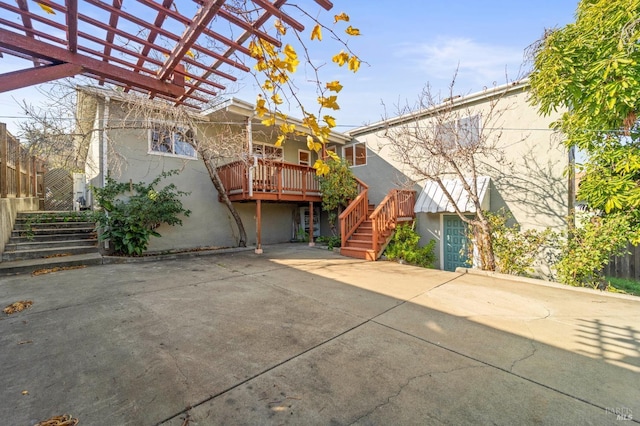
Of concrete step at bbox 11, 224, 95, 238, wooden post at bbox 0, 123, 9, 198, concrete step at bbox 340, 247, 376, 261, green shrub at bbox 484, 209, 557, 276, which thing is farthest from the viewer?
concrete step at bbox 340, 247, 376, 261

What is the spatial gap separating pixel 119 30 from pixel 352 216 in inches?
294

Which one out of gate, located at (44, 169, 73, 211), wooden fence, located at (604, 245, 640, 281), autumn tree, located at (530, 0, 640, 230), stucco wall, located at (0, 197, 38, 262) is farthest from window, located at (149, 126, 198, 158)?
wooden fence, located at (604, 245, 640, 281)

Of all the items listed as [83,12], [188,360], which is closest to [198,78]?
[83,12]

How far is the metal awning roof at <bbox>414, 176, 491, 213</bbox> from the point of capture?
7.46 meters

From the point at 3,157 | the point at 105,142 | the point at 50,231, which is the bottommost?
the point at 50,231

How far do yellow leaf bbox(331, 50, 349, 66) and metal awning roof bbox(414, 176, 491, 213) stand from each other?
6725 mm

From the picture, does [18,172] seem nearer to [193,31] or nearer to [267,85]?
[193,31]

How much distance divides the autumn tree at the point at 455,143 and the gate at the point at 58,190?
15.7 m

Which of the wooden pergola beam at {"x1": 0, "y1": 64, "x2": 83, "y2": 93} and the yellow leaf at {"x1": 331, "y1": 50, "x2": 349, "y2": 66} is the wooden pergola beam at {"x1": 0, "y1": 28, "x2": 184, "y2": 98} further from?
the yellow leaf at {"x1": 331, "y1": 50, "x2": 349, "y2": 66}

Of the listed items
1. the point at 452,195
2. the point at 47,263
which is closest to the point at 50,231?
the point at 47,263

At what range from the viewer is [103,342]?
9.07ft

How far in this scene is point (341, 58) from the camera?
1.86 meters

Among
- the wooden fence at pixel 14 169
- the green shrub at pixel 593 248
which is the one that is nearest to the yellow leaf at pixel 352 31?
the green shrub at pixel 593 248

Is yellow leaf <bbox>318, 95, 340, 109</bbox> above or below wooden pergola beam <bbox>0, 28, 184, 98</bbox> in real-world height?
below
